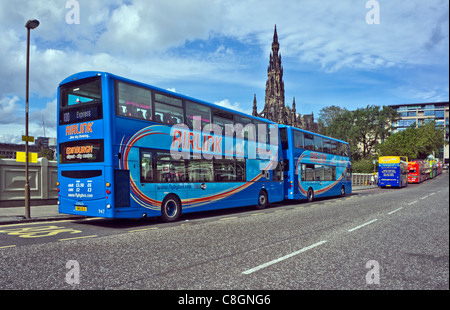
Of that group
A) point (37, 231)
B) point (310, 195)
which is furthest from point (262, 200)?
point (37, 231)

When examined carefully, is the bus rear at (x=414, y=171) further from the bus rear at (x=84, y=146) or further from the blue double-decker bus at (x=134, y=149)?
the bus rear at (x=84, y=146)

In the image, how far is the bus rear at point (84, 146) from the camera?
32.4ft

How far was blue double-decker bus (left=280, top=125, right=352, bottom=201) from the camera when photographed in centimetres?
1922

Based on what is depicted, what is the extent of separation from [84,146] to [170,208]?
3434 millimetres


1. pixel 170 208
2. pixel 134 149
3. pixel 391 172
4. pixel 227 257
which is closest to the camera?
pixel 227 257

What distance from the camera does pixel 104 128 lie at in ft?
32.3

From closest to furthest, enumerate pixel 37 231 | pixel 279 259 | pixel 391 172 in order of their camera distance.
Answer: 1. pixel 279 259
2. pixel 37 231
3. pixel 391 172

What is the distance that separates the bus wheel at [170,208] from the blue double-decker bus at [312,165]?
29.0 feet

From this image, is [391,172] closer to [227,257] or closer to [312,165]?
[312,165]

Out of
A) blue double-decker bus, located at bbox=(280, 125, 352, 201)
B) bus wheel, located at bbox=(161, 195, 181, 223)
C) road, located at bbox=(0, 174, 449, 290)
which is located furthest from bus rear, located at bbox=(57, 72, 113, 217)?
blue double-decker bus, located at bbox=(280, 125, 352, 201)

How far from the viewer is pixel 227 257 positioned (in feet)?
20.2

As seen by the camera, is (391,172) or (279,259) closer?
(279,259)
